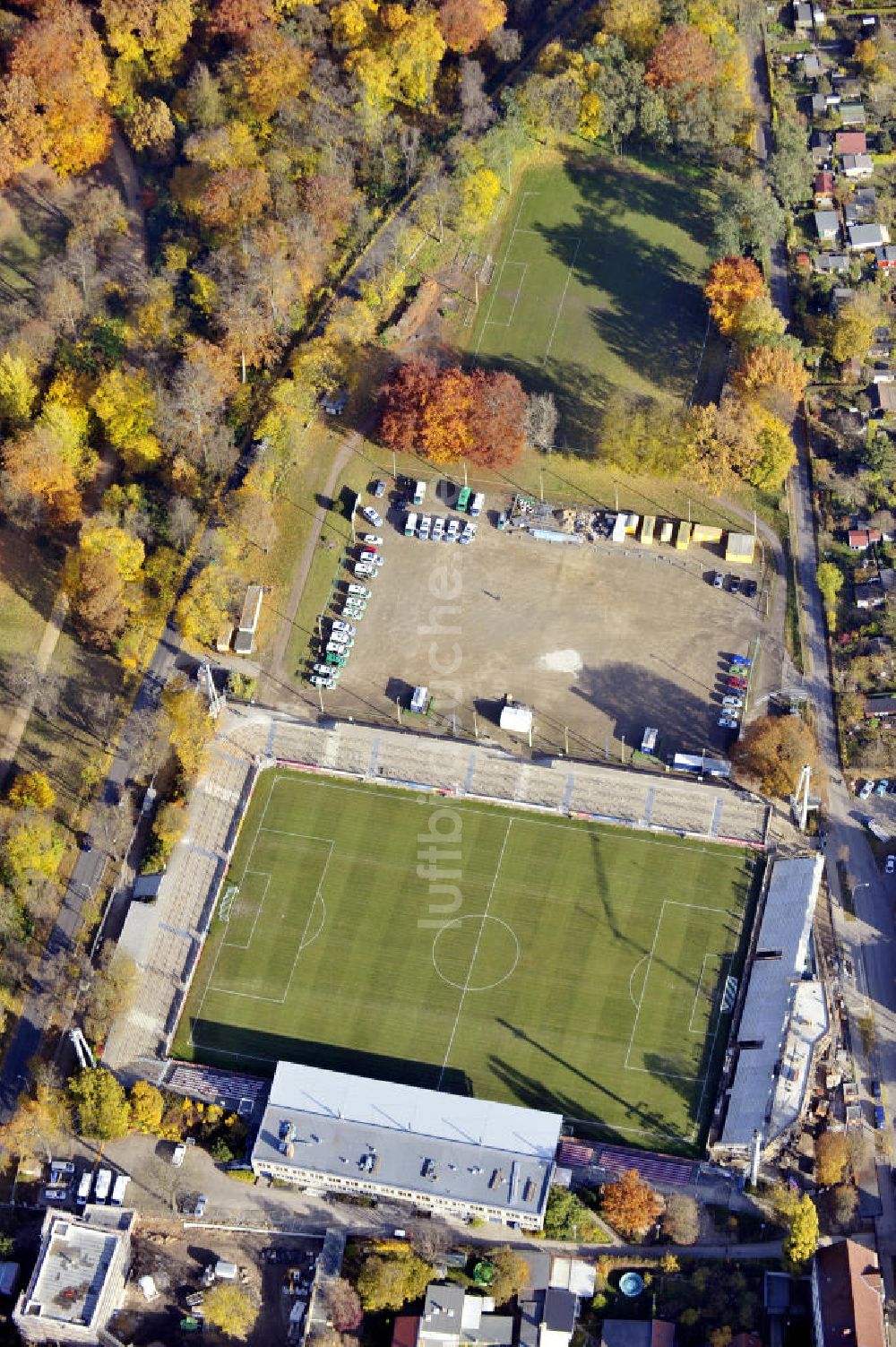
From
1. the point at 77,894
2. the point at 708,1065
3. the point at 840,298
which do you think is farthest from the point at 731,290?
the point at 77,894

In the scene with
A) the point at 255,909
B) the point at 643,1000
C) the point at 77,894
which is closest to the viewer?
the point at 643,1000

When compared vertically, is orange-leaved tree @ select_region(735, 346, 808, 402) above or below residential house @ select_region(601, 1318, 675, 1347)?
above

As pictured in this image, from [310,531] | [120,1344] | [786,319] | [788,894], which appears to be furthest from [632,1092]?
[786,319]

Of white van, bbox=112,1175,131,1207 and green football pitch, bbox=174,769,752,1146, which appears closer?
white van, bbox=112,1175,131,1207

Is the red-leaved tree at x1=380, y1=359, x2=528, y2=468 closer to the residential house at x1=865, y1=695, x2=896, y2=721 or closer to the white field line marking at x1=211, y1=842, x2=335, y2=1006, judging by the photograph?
the white field line marking at x1=211, y1=842, x2=335, y2=1006

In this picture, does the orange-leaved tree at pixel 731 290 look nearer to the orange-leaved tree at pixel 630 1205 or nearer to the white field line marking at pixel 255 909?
the white field line marking at pixel 255 909

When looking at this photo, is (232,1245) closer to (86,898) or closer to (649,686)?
(86,898)

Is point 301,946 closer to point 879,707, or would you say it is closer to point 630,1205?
point 630,1205

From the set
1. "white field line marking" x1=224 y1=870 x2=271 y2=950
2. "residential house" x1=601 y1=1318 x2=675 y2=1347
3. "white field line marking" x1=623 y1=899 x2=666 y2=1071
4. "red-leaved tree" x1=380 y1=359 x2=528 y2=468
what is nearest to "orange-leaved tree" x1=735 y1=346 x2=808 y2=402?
"red-leaved tree" x1=380 y1=359 x2=528 y2=468
